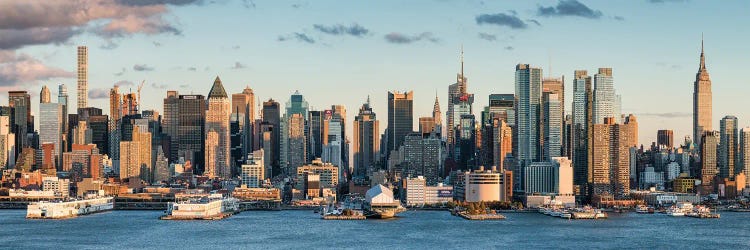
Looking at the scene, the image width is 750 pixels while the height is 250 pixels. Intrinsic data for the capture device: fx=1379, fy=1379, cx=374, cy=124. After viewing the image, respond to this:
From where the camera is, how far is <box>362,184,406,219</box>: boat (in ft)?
317

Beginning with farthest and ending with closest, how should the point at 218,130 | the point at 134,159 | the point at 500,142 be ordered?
the point at 218,130 → the point at 134,159 → the point at 500,142

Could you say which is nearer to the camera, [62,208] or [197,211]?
[197,211]

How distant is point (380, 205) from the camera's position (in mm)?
100438

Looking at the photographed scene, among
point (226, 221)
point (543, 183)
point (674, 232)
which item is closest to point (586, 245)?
point (674, 232)

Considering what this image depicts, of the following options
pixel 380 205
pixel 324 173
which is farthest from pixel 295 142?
pixel 380 205

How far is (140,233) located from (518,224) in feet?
86.1

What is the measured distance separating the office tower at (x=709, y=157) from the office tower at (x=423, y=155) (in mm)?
31282

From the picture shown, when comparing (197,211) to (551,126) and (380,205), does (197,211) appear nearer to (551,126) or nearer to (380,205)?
(380,205)

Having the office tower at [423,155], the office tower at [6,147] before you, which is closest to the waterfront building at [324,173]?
the office tower at [423,155]

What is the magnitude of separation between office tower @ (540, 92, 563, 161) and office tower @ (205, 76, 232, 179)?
41.2 m

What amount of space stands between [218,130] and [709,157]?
64.7 metres

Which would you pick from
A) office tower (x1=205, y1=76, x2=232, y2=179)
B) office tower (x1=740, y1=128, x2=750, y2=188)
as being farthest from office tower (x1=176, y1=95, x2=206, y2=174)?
office tower (x1=740, y1=128, x2=750, y2=188)

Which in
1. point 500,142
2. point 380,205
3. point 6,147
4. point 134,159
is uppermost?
point 500,142

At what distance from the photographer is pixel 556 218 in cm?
10206
